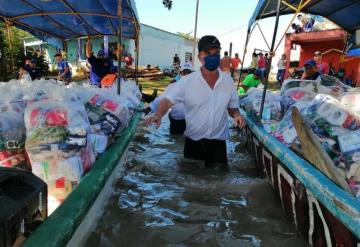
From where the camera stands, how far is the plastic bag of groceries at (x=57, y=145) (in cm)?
254

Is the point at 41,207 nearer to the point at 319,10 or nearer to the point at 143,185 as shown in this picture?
the point at 143,185

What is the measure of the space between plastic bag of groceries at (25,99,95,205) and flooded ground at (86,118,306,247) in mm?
475

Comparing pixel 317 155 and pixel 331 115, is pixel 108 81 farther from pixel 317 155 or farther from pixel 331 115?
pixel 317 155

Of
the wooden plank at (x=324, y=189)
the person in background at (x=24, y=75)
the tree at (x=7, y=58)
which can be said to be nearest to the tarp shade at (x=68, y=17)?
the tree at (x=7, y=58)

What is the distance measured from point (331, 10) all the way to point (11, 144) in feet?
18.9

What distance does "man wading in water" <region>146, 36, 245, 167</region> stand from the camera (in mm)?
3900

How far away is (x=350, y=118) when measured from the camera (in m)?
3.26

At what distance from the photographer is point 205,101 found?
4.01m

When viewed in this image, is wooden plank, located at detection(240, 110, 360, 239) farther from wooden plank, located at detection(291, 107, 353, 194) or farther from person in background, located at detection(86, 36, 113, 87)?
person in background, located at detection(86, 36, 113, 87)

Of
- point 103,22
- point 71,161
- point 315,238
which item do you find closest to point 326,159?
point 315,238

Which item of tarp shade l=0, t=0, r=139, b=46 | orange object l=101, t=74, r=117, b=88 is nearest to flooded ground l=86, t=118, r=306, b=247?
orange object l=101, t=74, r=117, b=88

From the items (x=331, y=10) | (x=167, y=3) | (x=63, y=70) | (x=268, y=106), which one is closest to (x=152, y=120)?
(x=268, y=106)

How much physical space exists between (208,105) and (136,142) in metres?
2.67

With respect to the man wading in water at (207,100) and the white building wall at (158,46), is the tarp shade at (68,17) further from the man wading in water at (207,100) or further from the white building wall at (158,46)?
the white building wall at (158,46)
